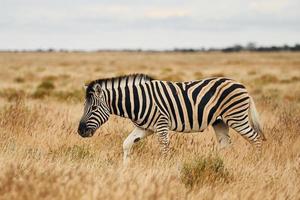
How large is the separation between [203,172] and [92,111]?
2356mm

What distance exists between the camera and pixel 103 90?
26.6 ft

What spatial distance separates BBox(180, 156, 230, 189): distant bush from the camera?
5.82 m

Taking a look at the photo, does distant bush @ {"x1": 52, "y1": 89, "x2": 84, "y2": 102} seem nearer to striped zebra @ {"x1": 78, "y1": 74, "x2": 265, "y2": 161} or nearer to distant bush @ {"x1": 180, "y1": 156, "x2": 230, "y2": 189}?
striped zebra @ {"x1": 78, "y1": 74, "x2": 265, "y2": 161}

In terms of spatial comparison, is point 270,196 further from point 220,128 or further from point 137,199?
point 220,128

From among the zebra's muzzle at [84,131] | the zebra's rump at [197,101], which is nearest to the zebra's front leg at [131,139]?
the zebra's rump at [197,101]

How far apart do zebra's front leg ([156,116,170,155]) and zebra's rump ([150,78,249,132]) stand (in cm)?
15

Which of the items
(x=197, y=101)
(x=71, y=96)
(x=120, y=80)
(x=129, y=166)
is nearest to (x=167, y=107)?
(x=197, y=101)

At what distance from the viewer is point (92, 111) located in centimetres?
793

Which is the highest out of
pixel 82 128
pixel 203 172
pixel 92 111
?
pixel 92 111

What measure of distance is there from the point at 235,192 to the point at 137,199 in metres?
1.48

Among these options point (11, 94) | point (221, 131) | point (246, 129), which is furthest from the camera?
point (11, 94)

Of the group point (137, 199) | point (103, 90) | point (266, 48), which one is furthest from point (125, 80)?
point (266, 48)

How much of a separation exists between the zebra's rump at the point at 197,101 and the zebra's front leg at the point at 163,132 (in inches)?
6.1

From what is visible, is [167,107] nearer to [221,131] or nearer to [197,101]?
[197,101]
